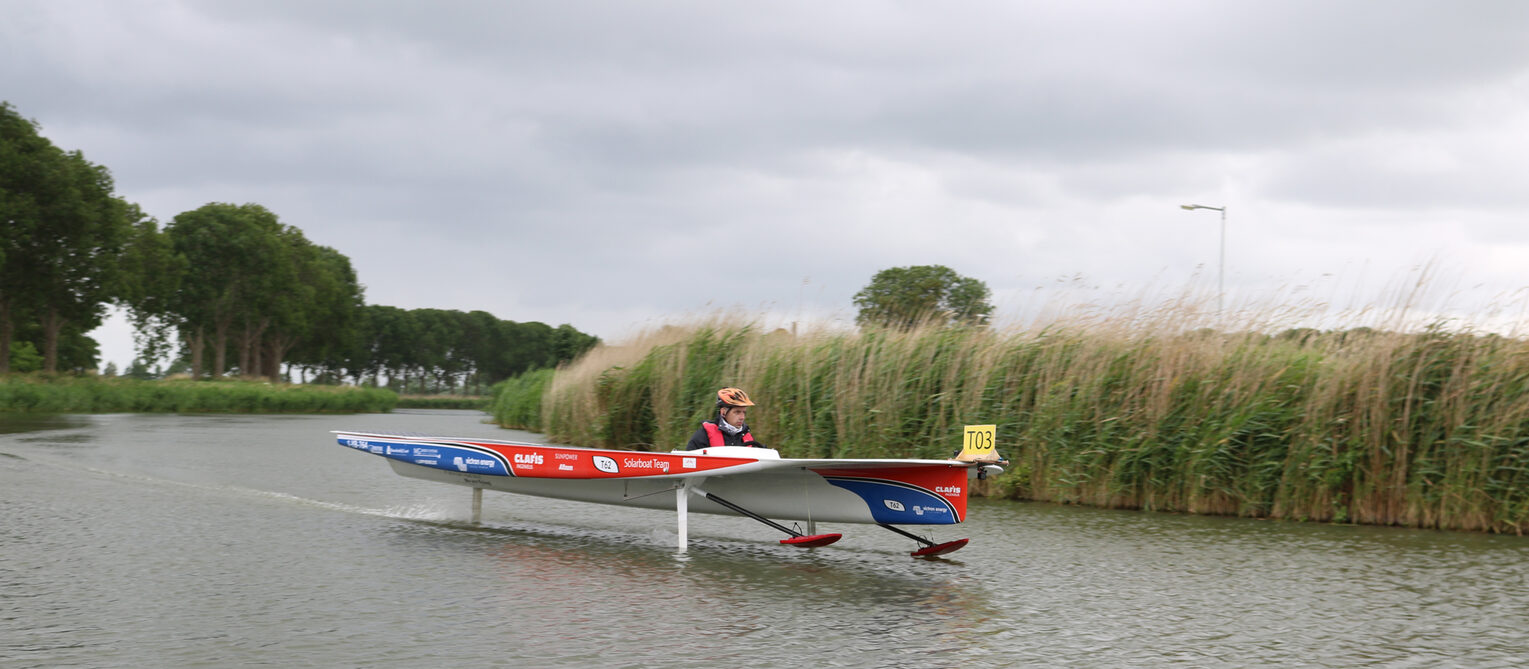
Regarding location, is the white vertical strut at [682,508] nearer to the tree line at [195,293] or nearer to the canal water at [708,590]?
the canal water at [708,590]

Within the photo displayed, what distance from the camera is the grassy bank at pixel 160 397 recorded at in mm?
37244

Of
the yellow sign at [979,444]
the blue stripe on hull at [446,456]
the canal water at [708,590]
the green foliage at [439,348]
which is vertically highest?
the green foliage at [439,348]

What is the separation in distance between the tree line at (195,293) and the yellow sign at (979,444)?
1696 inches

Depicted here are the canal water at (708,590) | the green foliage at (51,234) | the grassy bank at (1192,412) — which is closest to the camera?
the canal water at (708,590)

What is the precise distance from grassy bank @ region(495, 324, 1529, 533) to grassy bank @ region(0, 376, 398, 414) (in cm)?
3135

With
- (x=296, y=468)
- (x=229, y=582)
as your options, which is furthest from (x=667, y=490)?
(x=296, y=468)

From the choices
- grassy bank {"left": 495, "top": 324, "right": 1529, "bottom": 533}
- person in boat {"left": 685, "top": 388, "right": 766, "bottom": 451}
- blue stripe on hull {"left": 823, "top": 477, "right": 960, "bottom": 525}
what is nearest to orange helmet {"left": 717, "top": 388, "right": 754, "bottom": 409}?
person in boat {"left": 685, "top": 388, "right": 766, "bottom": 451}

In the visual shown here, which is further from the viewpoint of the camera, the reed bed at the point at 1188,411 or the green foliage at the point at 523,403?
the green foliage at the point at 523,403

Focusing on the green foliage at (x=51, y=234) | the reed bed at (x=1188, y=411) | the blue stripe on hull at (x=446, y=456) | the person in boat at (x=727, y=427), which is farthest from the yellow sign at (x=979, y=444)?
the green foliage at (x=51, y=234)

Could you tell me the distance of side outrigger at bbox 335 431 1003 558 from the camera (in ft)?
28.6

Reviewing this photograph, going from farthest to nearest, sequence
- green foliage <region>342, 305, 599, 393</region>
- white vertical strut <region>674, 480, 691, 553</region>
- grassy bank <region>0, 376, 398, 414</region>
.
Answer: green foliage <region>342, 305, 599, 393</region>, grassy bank <region>0, 376, 398, 414</region>, white vertical strut <region>674, 480, 691, 553</region>

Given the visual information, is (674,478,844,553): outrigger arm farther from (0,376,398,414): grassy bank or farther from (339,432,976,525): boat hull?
(0,376,398,414): grassy bank

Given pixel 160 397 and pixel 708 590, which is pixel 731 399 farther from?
Answer: pixel 160 397

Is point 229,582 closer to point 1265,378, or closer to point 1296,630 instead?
point 1296,630
